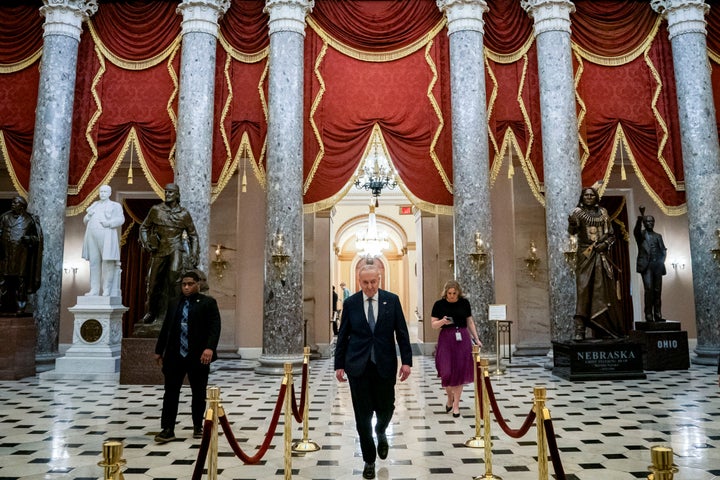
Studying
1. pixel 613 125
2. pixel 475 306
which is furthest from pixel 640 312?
pixel 475 306

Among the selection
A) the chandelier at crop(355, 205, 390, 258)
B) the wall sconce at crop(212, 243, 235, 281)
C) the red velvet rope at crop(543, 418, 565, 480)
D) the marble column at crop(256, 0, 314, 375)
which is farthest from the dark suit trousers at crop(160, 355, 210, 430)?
the chandelier at crop(355, 205, 390, 258)

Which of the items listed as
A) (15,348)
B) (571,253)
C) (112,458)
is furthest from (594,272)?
(15,348)

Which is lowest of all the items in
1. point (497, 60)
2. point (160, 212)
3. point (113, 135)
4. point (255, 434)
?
point (255, 434)

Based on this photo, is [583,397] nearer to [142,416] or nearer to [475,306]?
[475,306]

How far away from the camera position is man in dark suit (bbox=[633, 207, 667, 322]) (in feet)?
32.9

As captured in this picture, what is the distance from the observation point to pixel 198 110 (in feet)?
31.4

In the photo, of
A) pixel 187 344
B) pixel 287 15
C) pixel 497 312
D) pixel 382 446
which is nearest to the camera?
pixel 382 446

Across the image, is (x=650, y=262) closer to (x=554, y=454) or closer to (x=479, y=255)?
(x=479, y=255)

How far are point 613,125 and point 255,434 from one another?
8.47m

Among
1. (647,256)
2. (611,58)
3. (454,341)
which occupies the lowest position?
(454,341)

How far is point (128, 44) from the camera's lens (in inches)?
404

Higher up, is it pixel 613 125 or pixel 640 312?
pixel 613 125

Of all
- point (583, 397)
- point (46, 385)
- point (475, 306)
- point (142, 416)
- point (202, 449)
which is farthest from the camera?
point (475, 306)

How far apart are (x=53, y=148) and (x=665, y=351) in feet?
36.2
